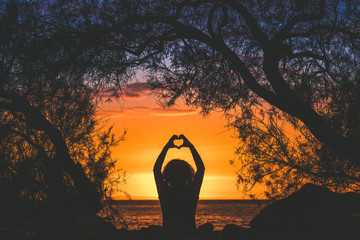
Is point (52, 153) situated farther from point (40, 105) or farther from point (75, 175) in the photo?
point (75, 175)

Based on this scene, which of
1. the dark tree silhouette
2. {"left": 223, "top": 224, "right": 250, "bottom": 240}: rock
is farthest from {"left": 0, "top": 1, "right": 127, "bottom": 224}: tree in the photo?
{"left": 223, "top": 224, "right": 250, "bottom": 240}: rock

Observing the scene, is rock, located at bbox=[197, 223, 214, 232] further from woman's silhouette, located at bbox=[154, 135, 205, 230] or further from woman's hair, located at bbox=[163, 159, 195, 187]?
woman's hair, located at bbox=[163, 159, 195, 187]

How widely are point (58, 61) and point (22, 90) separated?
6.89ft

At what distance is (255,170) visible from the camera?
486 inches

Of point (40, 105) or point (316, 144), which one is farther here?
point (316, 144)

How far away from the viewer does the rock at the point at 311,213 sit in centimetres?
537

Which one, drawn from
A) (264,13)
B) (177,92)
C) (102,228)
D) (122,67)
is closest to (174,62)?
(177,92)

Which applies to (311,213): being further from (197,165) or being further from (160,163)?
(160,163)

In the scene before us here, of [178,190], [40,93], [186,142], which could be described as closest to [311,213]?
[178,190]

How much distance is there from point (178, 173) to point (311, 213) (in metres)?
2.20

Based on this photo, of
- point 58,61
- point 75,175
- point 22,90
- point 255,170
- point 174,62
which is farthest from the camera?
point 255,170

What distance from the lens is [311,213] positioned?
5.65m

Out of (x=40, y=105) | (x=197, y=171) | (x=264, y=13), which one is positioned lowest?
(x=197, y=171)

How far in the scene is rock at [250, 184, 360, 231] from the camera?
17.6ft
